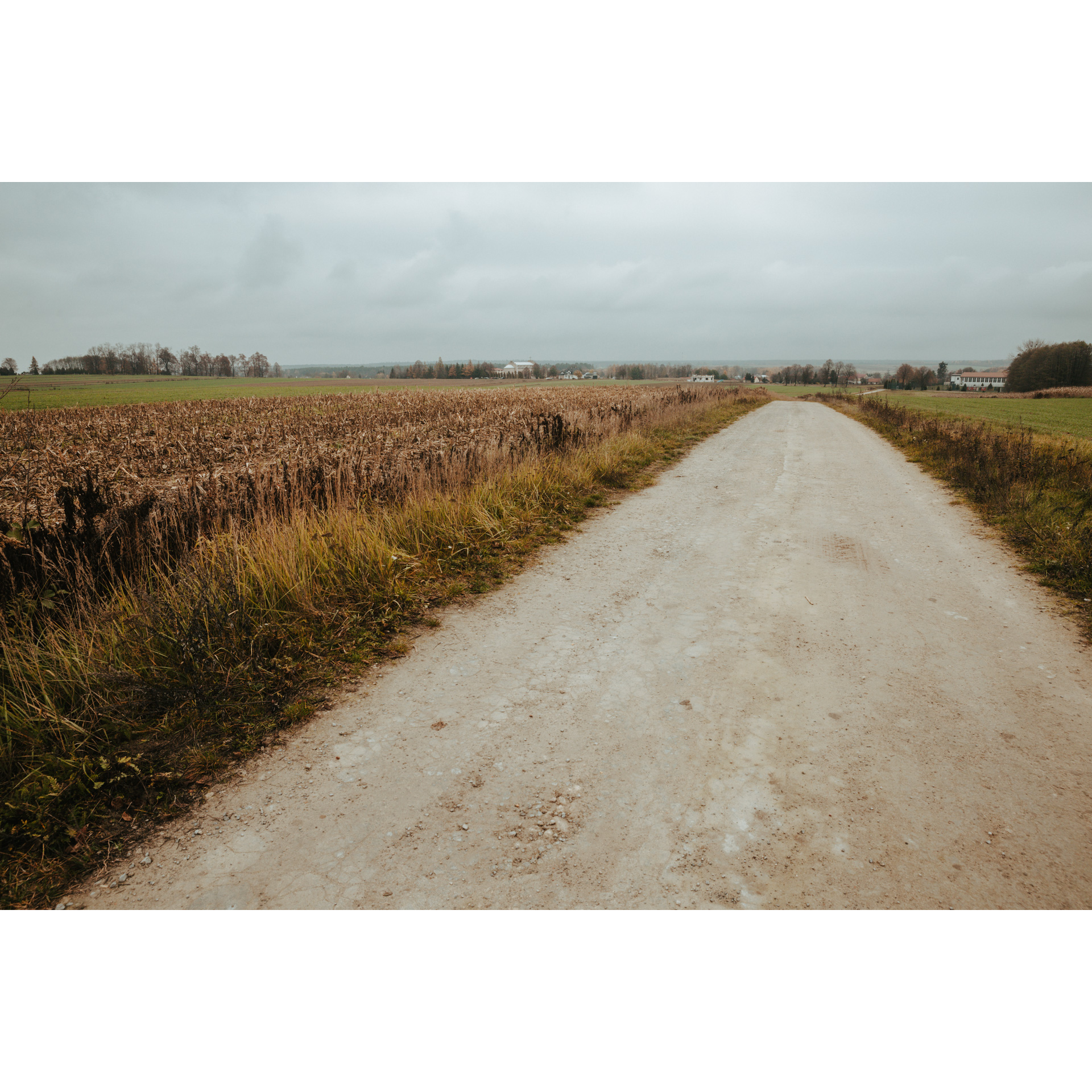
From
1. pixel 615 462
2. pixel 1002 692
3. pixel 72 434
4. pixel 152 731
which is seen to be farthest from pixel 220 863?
pixel 72 434

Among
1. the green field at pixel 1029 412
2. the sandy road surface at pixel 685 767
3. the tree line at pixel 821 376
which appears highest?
the tree line at pixel 821 376

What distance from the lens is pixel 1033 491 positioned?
9227 millimetres

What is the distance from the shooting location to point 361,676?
418 centimetres

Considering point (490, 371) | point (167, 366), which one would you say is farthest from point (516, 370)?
point (167, 366)

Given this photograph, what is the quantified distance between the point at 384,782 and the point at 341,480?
→ 5.43 m

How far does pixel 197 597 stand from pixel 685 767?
3.54 meters

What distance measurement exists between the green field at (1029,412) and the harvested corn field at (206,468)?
20.1 metres

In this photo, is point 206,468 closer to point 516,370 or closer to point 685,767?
point 685,767

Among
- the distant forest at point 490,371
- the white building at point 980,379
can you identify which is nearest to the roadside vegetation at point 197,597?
the distant forest at point 490,371

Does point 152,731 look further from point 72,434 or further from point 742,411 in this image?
point 742,411

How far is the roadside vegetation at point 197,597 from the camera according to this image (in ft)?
9.84

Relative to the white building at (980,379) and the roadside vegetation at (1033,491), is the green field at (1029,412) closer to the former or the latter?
the roadside vegetation at (1033,491)

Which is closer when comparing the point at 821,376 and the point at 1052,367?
the point at 1052,367

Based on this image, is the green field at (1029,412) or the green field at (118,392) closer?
the green field at (1029,412)
